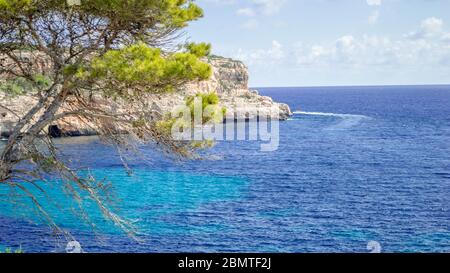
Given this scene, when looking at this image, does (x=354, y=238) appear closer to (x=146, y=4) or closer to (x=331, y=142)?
(x=146, y=4)

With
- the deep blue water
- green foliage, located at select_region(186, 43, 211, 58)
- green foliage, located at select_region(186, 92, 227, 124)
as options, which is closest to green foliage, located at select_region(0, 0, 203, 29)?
green foliage, located at select_region(186, 43, 211, 58)

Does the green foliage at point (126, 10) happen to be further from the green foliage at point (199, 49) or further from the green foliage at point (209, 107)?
the green foliage at point (209, 107)

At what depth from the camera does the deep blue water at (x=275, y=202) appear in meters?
26.8

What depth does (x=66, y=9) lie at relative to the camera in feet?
35.2

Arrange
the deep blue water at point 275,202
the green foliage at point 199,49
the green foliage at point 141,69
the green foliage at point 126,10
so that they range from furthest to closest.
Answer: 1. the deep blue water at point 275,202
2. the green foliage at point 199,49
3. the green foliage at point 126,10
4. the green foliage at point 141,69

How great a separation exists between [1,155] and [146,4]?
13.2ft

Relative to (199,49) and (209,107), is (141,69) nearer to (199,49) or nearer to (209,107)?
(209,107)

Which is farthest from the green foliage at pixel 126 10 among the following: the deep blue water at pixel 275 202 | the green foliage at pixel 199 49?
the deep blue water at pixel 275 202

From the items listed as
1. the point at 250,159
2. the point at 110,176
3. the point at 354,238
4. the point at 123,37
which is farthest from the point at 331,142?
the point at 123,37

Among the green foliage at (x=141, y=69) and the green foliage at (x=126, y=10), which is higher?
the green foliage at (x=126, y=10)

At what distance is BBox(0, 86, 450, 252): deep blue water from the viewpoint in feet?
87.9
